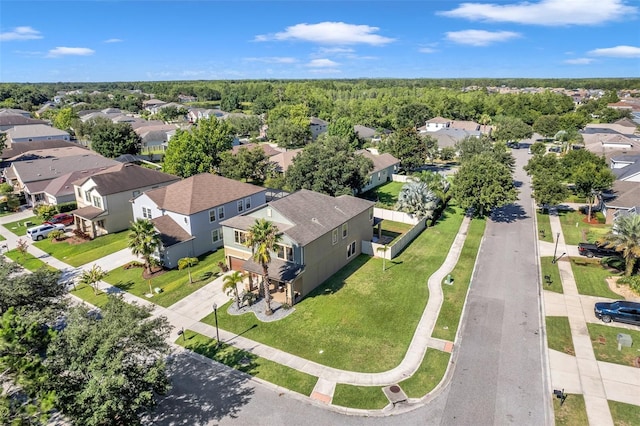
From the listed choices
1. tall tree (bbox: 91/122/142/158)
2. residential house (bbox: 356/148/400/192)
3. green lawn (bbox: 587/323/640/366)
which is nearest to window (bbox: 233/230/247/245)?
green lawn (bbox: 587/323/640/366)

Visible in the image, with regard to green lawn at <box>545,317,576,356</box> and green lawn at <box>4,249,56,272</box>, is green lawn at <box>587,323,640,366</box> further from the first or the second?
green lawn at <box>4,249,56,272</box>

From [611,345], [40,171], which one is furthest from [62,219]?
[611,345]

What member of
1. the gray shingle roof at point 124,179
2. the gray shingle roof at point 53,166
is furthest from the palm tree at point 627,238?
the gray shingle roof at point 53,166

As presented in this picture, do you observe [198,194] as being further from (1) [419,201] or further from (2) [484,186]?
(2) [484,186]

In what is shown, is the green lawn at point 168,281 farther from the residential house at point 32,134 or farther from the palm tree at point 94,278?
the residential house at point 32,134

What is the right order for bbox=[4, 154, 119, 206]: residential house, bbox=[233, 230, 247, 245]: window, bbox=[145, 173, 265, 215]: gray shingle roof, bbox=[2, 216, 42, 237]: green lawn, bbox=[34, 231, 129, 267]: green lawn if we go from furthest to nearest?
1. bbox=[4, 154, 119, 206]: residential house
2. bbox=[2, 216, 42, 237]: green lawn
3. bbox=[145, 173, 265, 215]: gray shingle roof
4. bbox=[34, 231, 129, 267]: green lawn
5. bbox=[233, 230, 247, 245]: window

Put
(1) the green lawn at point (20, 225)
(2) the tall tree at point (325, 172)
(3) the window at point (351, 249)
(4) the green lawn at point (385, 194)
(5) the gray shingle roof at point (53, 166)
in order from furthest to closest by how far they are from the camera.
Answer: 1. (4) the green lawn at point (385, 194)
2. (5) the gray shingle roof at point (53, 166)
3. (2) the tall tree at point (325, 172)
4. (1) the green lawn at point (20, 225)
5. (3) the window at point (351, 249)
